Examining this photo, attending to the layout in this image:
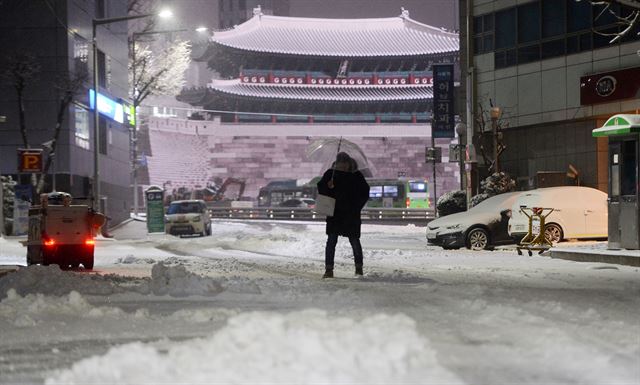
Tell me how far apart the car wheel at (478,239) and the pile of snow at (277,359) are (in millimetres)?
17102

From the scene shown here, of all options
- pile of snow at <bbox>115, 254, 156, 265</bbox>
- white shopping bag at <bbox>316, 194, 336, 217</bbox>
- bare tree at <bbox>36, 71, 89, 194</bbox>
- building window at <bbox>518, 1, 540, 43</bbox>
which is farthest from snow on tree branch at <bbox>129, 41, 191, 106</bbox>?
white shopping bag at <bbox>316, 194, 336, 217</bbox>

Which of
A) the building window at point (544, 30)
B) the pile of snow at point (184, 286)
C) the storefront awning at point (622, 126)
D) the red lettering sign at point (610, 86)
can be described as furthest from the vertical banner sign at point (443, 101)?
the pile of snow at point (184, 286)

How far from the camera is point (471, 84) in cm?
3531

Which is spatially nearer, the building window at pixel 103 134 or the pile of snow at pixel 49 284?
the pile of snow at pixel 49 284

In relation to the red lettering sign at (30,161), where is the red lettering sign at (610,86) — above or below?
above

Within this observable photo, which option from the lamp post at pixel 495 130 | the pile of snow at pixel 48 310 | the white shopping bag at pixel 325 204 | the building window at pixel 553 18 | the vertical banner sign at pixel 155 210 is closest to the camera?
the pile of snow at pixel 48 310

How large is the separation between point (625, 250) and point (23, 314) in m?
12.4

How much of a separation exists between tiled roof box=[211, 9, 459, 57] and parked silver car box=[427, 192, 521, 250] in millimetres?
59545

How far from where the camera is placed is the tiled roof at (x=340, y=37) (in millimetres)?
83250

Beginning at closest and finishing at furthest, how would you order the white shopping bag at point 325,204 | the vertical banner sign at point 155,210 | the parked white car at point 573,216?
the white shopping bag at point 325,204 → the parked white car at point 573,216 → the vertical banner sign at point 155,210

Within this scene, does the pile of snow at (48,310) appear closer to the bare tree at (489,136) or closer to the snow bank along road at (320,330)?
the snow bank along road at (320,330)

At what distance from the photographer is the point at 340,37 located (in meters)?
87.7

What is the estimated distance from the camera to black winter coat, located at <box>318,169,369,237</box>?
12508 mm

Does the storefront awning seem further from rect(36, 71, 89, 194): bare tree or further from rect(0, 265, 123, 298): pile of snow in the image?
rect(36, 71, 89, 194): bare tree
